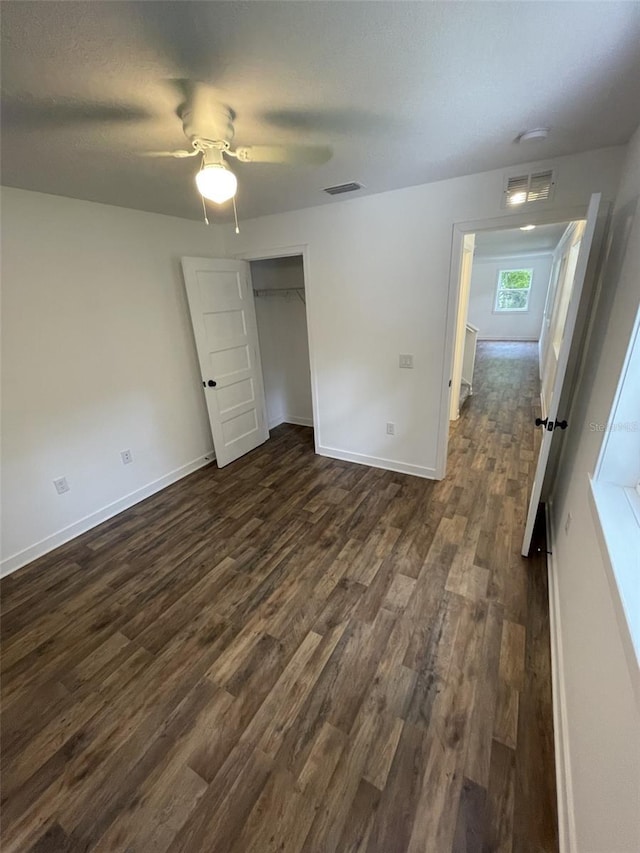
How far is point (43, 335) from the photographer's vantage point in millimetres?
2371

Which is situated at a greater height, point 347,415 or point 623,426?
point 623,426

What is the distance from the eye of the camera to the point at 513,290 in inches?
392

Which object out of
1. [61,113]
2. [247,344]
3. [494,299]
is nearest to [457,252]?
[247,344]

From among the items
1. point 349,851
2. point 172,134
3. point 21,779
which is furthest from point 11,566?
point 172,134

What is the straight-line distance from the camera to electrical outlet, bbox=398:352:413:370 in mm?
2975

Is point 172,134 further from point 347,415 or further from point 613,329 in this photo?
point 347,415

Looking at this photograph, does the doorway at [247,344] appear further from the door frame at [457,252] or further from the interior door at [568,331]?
the interior door at [568,331]

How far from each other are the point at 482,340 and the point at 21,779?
38.7ft

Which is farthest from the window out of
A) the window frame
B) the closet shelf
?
the closet shelf

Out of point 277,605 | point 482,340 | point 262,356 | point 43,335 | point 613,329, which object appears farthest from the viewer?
point 482,340

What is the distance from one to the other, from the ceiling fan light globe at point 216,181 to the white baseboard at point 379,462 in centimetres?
259

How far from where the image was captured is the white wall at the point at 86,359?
227 centimetres

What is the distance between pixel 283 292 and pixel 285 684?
3.89m

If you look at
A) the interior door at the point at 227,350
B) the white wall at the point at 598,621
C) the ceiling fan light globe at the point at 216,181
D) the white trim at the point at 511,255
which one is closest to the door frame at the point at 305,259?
the interior door at the point at 227,350
